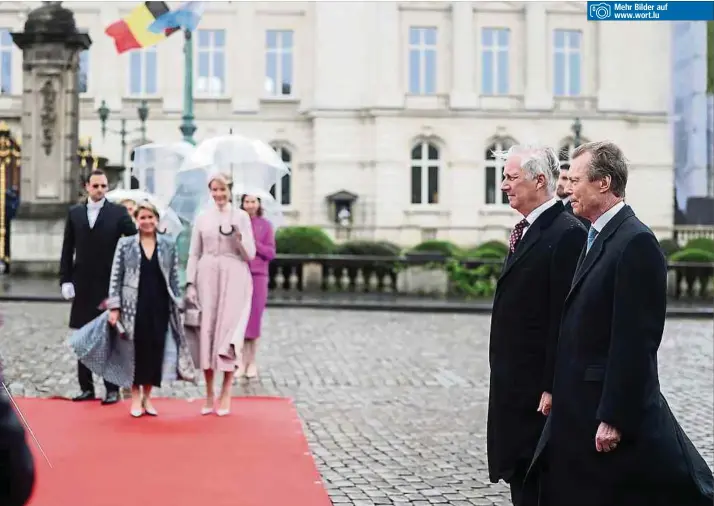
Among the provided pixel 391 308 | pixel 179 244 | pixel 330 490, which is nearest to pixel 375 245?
pixel 391 308

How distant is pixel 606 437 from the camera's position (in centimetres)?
379

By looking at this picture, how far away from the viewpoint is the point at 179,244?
1873 centimetres

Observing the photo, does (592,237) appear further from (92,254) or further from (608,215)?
(92,254)

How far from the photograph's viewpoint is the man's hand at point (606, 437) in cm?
378

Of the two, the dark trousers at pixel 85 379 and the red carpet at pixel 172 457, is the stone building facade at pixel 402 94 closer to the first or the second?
the dark trousers at pixel 85 379

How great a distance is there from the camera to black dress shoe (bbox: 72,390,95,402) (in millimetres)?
9021

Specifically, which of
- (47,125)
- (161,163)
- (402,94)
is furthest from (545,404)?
(402,94)

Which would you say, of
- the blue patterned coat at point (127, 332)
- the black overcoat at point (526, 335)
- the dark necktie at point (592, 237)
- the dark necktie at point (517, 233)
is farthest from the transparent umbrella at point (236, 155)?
the dark necktie at point (592, 237)

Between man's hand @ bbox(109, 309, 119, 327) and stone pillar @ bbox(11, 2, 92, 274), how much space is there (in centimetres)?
1466

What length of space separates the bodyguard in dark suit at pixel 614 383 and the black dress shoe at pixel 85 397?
5.83 metres

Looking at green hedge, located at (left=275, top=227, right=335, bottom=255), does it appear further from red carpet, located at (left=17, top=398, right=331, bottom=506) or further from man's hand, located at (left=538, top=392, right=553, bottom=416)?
man's hand, located at (left=538, top=392, right=553, bottom=416)

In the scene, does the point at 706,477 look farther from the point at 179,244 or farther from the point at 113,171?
the point at 113,171

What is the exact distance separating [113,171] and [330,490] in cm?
2357

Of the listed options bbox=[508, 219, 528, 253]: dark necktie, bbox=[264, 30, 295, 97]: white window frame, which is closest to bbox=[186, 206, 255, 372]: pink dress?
bbox=[508, 219, 528, 253]: dark necktie
